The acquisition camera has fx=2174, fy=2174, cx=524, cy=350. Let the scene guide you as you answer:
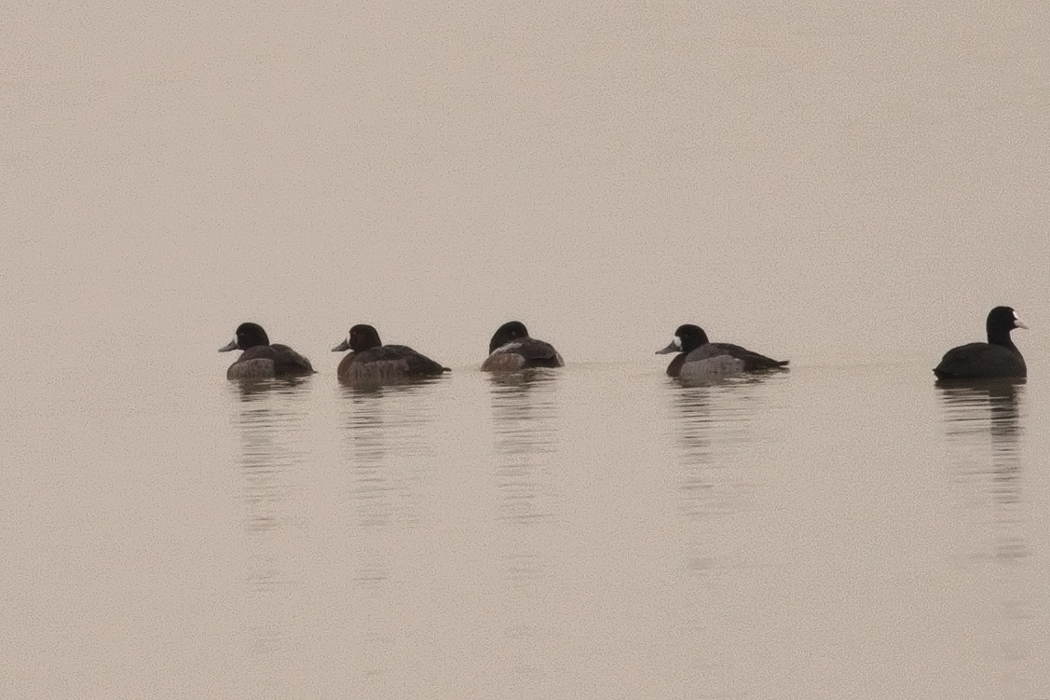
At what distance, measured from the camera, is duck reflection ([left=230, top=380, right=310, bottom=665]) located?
12.8 m

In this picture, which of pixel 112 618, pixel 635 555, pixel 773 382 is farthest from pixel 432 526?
pixel 773 382

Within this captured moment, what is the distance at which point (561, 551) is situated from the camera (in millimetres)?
14305

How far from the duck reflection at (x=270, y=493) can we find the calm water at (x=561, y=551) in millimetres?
45

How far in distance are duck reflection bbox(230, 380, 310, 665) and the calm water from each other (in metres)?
0.04

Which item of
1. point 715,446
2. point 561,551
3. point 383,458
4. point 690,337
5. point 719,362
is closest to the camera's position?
point 561,551

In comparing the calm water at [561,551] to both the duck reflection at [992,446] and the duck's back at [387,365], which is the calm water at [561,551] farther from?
the duck's back at [387,365]

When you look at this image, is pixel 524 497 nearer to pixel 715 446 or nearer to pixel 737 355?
pixel 715 446

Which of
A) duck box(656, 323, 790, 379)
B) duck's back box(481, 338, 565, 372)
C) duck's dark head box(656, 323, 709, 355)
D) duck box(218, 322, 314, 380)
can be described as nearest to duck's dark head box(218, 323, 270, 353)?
duck box(218, 322, 314, 380)

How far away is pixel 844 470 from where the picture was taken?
18.1 m

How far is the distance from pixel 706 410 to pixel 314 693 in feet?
43.3

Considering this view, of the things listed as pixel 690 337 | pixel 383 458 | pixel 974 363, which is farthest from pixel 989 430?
pixel 690 337

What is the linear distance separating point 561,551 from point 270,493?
4.38 metres

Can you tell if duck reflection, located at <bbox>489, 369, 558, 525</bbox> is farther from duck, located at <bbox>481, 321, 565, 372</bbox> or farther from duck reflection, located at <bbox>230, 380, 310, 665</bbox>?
duck reflection, located at <bbox>230, 380, 310, 665</bbox>

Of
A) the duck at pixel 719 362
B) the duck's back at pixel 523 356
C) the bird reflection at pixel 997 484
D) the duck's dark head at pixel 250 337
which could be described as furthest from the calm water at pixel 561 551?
the duck's dark head at pixel 250 337
